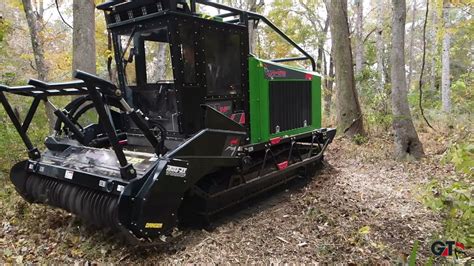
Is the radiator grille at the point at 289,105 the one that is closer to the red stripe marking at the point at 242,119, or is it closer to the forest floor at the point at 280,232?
the red stripe marking at the point at 242,119

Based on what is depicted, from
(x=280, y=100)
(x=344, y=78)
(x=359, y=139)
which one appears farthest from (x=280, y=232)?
(x=344, y=78)

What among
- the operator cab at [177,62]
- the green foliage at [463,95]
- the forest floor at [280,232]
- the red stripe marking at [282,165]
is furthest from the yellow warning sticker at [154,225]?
the green foliage at [463,95]

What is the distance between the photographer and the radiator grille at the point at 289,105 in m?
5.34

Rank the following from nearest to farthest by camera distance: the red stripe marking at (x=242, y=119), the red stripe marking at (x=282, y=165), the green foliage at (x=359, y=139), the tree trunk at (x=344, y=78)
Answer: the red stripe marking at (x=242, y=119) → the red stripe marking at (x=282, y=165) → the green foliage at (x=359, y=139) → the tree trunk at (x=344, y=78)

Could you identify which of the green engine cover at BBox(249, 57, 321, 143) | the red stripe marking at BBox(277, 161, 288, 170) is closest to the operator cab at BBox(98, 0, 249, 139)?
the green engine cover at BBox(249, 57, 321, 143)

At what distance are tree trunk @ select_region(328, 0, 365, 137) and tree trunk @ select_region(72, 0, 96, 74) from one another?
605 cm

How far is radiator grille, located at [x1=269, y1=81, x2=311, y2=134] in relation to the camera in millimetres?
5336

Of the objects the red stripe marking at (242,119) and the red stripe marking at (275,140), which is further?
the red stripe marking at (275,140)

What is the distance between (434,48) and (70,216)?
66.3ft

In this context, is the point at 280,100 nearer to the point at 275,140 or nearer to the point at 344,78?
the point at 275,140

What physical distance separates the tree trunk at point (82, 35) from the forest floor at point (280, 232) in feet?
8.73

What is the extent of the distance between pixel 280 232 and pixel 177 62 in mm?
2313

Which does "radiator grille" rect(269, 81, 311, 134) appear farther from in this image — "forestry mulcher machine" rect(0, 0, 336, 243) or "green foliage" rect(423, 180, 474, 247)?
"green foliage" rect(423, 180, 474, 247)

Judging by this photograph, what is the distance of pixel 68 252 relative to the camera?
3676 mm
